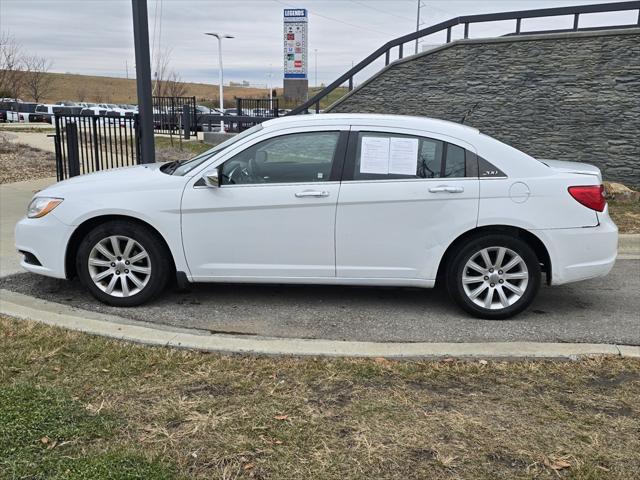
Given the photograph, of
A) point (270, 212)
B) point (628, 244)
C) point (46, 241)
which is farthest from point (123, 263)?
point (628, 244)

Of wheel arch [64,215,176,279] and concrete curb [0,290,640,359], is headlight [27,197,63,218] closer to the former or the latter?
wheel arch [64,215,176,279]

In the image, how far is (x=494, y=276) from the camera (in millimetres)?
4766

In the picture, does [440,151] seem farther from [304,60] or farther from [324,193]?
[304,60]

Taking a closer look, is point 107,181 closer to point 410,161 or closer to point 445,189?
point 410,161

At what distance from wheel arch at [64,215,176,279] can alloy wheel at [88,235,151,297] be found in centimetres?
16

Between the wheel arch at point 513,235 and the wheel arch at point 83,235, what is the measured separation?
7.31 ft

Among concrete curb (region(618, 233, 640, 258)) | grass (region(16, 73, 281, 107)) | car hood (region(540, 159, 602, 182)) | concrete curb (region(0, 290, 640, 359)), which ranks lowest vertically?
concrete curb (region(0, 290, 640, 359))

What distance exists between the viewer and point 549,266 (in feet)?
15.7

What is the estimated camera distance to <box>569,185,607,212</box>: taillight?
468 centimetres

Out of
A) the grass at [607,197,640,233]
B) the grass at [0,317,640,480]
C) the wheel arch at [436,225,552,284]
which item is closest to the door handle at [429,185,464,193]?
the wheel arch at [436,225,552,284]

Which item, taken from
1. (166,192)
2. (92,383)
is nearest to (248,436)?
(92,383)

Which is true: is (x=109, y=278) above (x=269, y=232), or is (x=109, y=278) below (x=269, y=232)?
below

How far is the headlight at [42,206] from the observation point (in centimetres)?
484

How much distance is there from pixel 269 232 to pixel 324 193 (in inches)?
21.1
